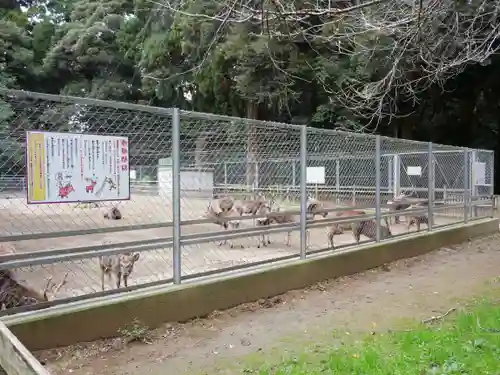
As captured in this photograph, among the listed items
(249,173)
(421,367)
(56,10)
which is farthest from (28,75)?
(421,367)

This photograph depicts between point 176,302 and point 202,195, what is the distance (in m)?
1.82

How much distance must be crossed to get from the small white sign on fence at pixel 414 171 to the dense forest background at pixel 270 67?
134cm

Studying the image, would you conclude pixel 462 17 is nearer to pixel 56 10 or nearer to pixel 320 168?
pixel 320 168

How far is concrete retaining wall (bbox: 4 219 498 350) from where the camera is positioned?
3.79 meters

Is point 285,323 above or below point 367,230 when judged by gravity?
below

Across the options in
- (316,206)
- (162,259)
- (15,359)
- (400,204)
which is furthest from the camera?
(400,204)

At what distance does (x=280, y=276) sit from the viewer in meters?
5.68

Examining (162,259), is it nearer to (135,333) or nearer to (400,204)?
(135,333)

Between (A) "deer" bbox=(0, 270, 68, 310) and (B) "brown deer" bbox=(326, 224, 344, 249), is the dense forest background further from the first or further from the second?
(A) "deer" bbox=(0, 270, 68, 310)

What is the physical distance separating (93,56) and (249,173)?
2582 cm

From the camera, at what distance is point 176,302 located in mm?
4633

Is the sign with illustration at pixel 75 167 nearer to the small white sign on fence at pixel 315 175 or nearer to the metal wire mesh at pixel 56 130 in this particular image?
the metal wire mesh at pixel 56 130

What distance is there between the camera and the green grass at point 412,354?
3.39 m

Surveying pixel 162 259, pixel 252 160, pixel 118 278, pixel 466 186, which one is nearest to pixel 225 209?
pixel 162 259
